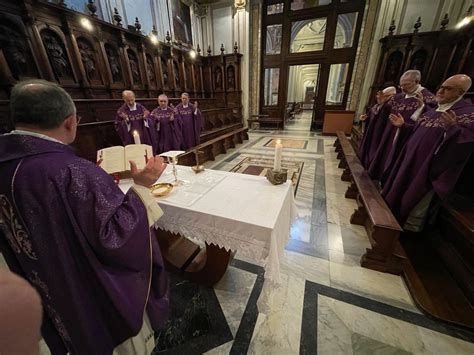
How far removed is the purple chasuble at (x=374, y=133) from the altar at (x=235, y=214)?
2588 mm

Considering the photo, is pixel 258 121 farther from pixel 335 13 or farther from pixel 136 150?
pixel 136 150

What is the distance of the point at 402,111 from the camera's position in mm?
2820

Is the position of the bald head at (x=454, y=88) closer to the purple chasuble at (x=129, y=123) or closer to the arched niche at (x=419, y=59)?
the purple chasuble at (x=129, y=123)

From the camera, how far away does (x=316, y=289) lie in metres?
1.77

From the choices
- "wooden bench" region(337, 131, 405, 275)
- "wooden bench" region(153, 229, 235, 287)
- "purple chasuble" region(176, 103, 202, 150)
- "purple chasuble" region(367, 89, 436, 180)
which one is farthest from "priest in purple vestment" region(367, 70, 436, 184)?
"purple chasuble" region(176, 103, 202, 150)

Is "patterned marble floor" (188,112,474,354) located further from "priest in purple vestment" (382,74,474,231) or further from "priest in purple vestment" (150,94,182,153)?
"priest in purple vestment" (150,94,182,153)

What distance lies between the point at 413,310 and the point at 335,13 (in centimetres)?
1039

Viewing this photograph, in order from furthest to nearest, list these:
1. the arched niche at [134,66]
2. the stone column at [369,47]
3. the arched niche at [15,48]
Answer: the stone column at [369,47] < the arched niche at [134,66] < the arched niche at [15,48]

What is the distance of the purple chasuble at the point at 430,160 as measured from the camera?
180 cm

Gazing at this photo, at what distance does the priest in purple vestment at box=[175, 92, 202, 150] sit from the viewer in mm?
5062

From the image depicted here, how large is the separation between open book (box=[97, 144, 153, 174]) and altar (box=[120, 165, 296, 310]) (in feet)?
0.56

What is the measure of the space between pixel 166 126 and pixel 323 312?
15.0 feet

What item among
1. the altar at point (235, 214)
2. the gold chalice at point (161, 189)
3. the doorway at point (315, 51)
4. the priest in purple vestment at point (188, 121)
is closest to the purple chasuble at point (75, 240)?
the altar at point (235, 214)

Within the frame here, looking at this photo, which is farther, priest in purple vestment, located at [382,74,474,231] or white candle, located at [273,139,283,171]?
priest in purple vestment, located at [382,74,474,231]
